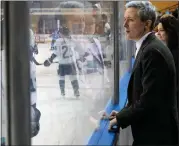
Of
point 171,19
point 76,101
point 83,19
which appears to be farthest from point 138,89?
point 171,19

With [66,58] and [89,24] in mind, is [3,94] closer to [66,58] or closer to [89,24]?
[66,58]

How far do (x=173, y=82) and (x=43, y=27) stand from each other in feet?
2.38

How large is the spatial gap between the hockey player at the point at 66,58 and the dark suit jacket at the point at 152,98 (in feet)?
1.01

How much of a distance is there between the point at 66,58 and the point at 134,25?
1.47ft

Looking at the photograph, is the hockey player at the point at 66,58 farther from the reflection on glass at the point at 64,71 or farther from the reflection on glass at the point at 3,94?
the reflection on glass at the point at 3,94

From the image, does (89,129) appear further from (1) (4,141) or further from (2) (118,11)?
(2) (118,11)

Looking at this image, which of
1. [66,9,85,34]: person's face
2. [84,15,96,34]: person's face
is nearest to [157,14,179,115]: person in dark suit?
[84,15,96,34]: person's face

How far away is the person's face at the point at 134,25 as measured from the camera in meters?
1.65

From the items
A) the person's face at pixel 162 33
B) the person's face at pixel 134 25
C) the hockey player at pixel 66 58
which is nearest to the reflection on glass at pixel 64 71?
the hockey player at pixel 66 58

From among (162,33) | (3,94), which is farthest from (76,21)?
(162,33)

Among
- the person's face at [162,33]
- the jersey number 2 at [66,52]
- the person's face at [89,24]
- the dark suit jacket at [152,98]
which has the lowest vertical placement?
the dark suit jacket at [152,98]

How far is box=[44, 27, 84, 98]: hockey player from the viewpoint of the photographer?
1327mm

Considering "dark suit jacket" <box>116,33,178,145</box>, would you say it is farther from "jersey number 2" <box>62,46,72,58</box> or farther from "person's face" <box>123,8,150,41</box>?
"jersey number 2" <box>62,46,72,58</box>

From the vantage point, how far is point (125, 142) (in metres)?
2.70
